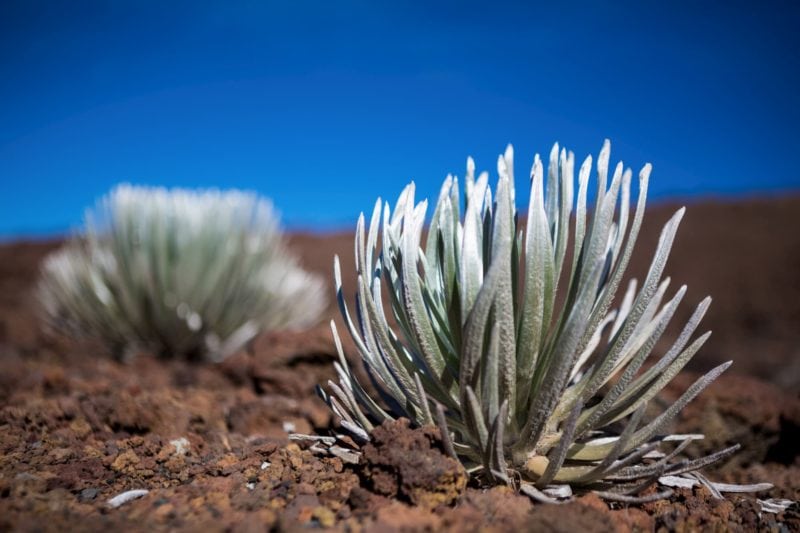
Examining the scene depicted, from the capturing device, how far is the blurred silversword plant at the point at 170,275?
348cm

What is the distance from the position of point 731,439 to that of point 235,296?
9.35 feet

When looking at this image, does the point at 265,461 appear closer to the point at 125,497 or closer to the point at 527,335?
the point at 125,497

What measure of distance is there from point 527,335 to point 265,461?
2.15 feet

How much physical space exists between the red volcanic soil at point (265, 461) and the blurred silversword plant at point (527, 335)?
0.31 feet

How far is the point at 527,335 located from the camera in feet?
3.94

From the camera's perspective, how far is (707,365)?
3.80 metres

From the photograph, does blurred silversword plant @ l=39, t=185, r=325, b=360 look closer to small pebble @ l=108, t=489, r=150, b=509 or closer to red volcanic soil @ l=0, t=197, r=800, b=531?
red volcanic soil @ l=0, t=197, r=800, b=531

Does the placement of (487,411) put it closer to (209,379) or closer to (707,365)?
(209,379)

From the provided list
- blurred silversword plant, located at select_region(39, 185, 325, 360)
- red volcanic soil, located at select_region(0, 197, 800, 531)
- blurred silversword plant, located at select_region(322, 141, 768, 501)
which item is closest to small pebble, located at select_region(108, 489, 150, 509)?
red volcanic soil, located at select_region(0, 197, 800, 531)

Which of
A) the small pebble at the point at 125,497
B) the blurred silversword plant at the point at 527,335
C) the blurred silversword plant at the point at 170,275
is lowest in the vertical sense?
the small pebble at the point at 125,497

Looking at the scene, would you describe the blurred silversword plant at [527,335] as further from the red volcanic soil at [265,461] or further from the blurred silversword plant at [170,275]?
the blurred silversword plant at [170,275]

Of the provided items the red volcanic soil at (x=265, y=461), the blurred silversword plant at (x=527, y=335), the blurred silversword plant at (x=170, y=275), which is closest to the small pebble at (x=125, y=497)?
the red volcanic soil at (x=265, y=461)

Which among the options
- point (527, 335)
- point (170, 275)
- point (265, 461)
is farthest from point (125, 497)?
point (170, 275)

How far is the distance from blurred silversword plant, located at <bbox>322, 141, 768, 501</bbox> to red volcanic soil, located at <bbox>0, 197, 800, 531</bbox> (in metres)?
0.09
